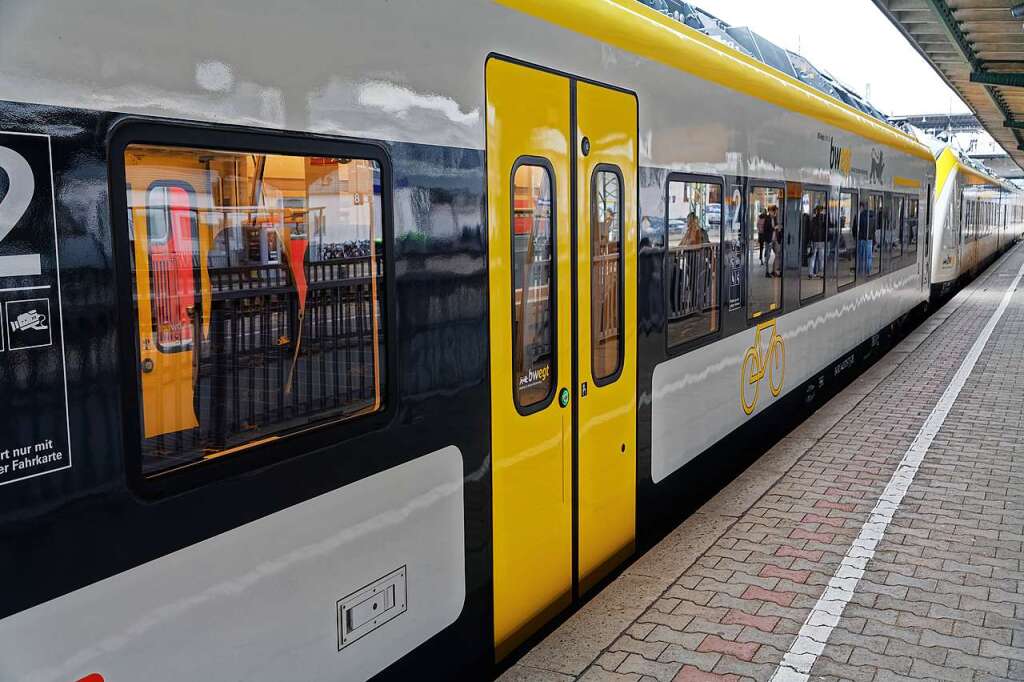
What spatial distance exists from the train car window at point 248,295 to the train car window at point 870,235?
29.1 feet

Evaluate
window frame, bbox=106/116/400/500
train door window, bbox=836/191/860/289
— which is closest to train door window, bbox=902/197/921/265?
train door window, bbox=836/191/860/289

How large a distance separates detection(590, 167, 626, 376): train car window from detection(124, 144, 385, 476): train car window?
1.67 meters

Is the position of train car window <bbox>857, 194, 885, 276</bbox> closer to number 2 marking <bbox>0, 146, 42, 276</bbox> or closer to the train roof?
the train roof

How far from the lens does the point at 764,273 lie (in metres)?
7.31

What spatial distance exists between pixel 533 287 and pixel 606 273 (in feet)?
2.55

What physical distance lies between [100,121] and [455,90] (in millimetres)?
1518

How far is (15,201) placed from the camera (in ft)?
6.65

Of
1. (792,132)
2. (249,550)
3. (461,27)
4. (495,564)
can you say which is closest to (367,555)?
(249,550)

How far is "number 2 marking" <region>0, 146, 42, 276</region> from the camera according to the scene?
2004mm

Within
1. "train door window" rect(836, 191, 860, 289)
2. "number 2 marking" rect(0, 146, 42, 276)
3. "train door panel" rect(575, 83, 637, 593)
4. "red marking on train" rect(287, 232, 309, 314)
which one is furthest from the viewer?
"train door window" rect(836, 191, 860, 289)

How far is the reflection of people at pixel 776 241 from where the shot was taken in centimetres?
748

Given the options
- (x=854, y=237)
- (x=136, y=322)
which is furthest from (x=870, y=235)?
(x=136, y=322)

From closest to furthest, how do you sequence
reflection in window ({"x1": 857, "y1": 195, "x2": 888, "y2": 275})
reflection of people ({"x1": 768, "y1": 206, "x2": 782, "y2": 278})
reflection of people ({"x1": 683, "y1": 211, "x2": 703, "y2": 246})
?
1. reflection of people ({"x1": 683, "y1": 211, "x2": 703, "y2": 246})
2. reflection of people ({"x1": 768, "y1": 206, "x2": 782, "y2": 278})
3. reflection in window ({"x1": 857, "y1": 195, "x2": 888, "y2": 275})

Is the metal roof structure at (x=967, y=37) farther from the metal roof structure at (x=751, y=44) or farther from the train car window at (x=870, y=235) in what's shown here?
the train car window at (x=870, y=235)
